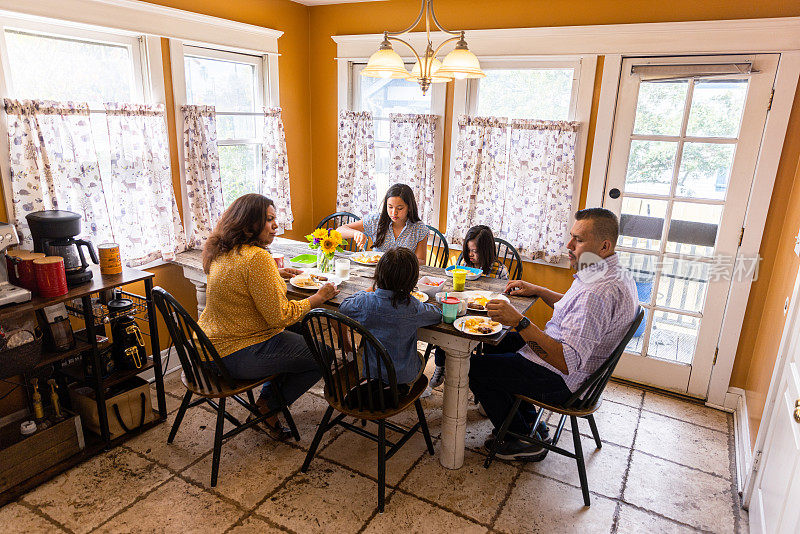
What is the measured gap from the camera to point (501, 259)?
3.77 m

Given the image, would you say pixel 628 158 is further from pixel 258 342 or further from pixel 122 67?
pixel 122 67

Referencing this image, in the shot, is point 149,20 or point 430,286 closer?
point 430,286

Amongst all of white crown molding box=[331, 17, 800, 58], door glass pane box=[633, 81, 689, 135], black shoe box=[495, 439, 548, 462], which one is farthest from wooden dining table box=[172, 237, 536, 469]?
white crown molding box=[331, 17, 800, 58]

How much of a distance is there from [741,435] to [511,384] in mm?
1506

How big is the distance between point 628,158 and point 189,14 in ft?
9.76

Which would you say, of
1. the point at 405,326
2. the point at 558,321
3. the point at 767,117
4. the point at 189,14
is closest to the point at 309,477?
the point at 405,326

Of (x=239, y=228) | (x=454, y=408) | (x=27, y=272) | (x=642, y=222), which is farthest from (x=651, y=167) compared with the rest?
(x=27, y=272)

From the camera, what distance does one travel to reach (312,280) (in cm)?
271

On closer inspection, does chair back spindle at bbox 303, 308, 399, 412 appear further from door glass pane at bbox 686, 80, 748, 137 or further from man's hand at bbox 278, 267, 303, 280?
door glass pane at bbox 686, 80, 748, 137

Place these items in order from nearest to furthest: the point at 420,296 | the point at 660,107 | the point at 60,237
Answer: the point at 60,237 < the point at 420,296 < the point at 660,107

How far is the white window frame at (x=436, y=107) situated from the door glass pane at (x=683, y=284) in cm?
169

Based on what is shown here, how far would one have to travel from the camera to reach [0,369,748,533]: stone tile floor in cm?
218

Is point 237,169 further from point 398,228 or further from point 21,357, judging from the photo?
point 21,357

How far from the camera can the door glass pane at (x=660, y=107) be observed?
3.04m
